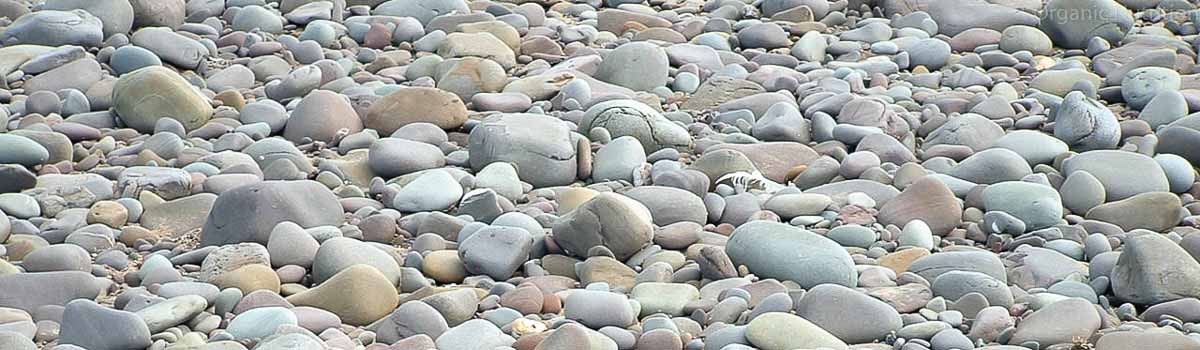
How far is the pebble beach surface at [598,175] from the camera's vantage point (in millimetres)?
3084

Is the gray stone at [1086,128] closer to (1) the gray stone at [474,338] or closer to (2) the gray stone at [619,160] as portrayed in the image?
(2) the gray stone at [619,160]

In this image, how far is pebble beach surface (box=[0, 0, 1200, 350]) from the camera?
3.08m

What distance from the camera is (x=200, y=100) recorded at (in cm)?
482

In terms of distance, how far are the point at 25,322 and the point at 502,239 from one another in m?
1.13

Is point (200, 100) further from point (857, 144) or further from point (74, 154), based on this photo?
point (857, 144)

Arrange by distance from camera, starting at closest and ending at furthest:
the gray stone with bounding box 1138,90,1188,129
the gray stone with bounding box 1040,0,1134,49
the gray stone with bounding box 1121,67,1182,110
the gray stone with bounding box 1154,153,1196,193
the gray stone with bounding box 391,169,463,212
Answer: the gray stone with bounding box 391,169,463,212, the gray stone with bounding box 1154,153,1196,193, the gray stone with bounding box 1138,90,1188,129, the gray stone with bounding box 1121,67,1182,110, the gray stone with bounding box 1040,0,1134,49

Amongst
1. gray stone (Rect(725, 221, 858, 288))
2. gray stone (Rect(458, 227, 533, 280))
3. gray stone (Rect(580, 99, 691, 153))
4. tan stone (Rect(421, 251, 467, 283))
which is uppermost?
gray stone (Rect(725, 221, 858, 288))

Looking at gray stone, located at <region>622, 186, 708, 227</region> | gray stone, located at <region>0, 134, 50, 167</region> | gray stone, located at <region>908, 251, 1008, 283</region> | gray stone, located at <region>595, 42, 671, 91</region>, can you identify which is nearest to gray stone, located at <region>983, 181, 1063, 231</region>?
gray stone, located at <region>908, 251, 1008, 283</region>

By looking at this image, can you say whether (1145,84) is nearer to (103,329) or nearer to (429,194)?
(429,194)

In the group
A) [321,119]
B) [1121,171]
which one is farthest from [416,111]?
[1121,171]

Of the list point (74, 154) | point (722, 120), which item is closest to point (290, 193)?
point (74, 154)

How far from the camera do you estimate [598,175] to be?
4.26 m

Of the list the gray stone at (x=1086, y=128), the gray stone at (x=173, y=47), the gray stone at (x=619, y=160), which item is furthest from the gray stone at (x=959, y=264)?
the gray stone at (x=173, y=47)

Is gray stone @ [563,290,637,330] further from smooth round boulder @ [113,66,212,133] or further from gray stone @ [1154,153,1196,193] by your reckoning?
smooth round boulder @ [113,66,212,133]
